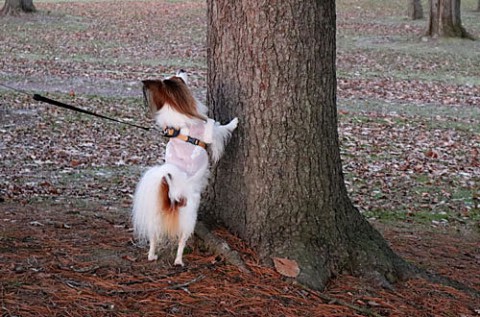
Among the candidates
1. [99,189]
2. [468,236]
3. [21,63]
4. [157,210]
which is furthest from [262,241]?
[21,63]

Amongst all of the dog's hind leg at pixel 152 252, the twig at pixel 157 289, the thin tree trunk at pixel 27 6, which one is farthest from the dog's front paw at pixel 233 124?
the thin tree trunk at pixel 27 6

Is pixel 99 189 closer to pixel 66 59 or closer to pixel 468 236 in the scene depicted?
pixel 468 236

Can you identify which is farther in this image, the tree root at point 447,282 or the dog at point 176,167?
the tree root at point 447,282

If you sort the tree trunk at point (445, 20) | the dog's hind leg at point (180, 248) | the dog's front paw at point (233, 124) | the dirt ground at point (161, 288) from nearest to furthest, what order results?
the dirt ground at point (161, 288)
the dog's hind leg at point (180, 248)
the dog's front paw at point (233, 124)
the tree trunk at point (445, 20)

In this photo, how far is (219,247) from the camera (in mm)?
4988

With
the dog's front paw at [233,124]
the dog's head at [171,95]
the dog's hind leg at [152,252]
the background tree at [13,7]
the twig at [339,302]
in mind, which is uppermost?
the background tree at [13,7]

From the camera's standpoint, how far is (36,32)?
25.6 meters

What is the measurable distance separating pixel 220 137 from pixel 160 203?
0.60 metres

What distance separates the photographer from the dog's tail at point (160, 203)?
478 centimetres

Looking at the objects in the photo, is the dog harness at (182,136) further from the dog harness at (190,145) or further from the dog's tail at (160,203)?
the dog's tail at (160,203)

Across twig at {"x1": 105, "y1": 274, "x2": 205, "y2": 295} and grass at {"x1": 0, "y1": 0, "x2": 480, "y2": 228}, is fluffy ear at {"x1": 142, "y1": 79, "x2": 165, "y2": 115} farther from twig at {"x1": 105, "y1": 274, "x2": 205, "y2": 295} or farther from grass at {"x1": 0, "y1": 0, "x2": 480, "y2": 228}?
grass at {"x1": 0, "y1": 0, "x2": 480, "y2": 228}

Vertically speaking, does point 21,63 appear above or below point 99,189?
above

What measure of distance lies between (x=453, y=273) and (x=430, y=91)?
480 inches

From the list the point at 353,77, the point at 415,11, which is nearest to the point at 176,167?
the point at 353,77
